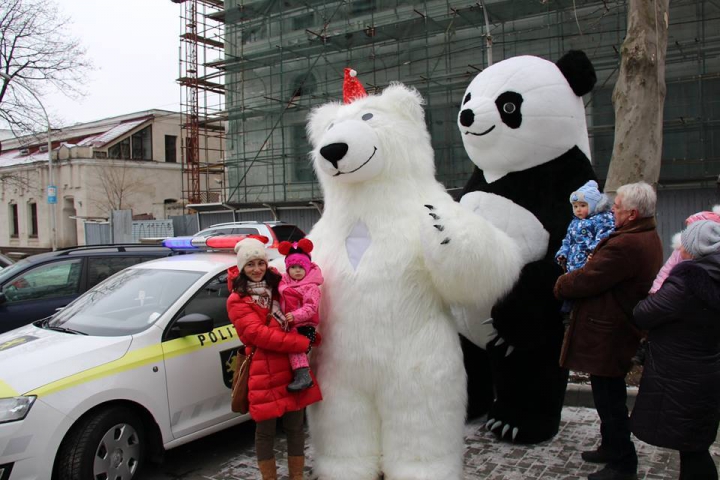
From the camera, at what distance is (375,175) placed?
3531 millimetres

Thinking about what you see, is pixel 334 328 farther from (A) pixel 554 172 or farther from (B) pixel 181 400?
(A) pixel 554 172

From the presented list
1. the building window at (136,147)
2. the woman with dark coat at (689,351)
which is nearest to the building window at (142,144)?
the building window at (136,147)

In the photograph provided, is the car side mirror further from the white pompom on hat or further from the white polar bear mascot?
the white polar bear mascot

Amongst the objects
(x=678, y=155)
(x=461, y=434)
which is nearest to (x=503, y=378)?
(x=461, y=434)

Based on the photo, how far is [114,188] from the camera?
29.4 m

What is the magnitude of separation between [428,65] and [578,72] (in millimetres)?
13053

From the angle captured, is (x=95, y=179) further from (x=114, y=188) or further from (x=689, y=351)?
(x=689, y=351)

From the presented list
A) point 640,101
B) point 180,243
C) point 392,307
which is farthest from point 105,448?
point 640,101

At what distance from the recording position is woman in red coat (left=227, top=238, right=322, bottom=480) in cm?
336

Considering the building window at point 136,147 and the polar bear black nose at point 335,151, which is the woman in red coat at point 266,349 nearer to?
the polar bear black nose at point 335,151

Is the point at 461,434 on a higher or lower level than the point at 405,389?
lower

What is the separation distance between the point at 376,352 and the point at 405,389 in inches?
10.2

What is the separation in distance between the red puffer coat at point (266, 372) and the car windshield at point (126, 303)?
1133 millimetres

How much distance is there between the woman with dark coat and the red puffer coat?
1871 millimetres
